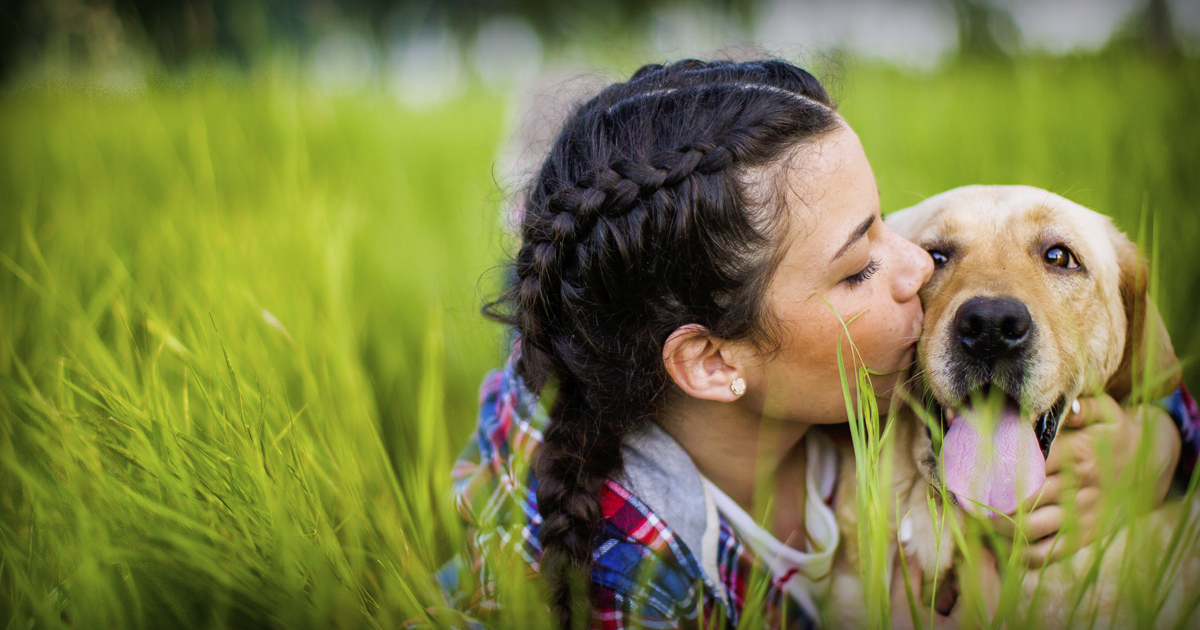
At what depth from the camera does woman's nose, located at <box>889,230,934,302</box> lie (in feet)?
4.77

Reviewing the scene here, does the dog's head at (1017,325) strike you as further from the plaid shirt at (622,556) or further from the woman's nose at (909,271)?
the plaid shirt at (622,556)

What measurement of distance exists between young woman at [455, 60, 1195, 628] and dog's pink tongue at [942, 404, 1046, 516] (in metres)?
0.20

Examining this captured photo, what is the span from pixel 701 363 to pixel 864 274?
42 centimetres

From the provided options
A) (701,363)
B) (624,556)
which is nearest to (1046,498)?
(701,363)

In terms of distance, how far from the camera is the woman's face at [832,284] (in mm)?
1393

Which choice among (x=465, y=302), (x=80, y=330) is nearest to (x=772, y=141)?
(x=80, y=330)

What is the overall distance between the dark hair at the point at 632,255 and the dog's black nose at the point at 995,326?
442 millimetres

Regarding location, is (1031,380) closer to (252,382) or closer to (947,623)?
(947,623)

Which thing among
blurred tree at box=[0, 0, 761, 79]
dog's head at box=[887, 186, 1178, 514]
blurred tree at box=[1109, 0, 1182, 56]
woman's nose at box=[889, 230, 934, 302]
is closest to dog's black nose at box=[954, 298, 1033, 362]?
dog's head at box=[887, 186, 1178, 514]

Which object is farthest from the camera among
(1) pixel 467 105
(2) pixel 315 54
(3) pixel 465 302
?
(1) pixel 467 105

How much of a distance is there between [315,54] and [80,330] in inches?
115

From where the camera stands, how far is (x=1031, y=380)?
1350 millimetres

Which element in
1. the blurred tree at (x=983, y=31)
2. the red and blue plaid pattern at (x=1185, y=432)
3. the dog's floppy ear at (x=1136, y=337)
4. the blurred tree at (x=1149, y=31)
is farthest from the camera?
the blurred tree at (x=983, y=31)

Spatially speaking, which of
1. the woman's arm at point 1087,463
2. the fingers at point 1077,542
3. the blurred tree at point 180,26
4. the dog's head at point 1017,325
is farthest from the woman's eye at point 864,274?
the blurred tree at point 180,26
